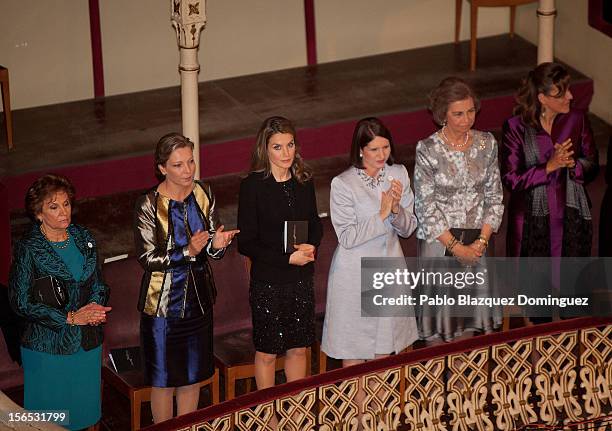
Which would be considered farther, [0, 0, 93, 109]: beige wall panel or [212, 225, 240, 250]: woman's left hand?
[0, 0, 93, 109]: beige wall panel

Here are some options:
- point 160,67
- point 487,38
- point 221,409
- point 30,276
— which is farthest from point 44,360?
point 487,38

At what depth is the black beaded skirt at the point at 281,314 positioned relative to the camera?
311 inches

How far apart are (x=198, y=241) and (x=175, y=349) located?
0.59m

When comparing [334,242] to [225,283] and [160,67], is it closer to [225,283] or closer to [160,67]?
[225,283]

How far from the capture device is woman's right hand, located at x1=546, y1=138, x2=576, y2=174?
27.8 feet

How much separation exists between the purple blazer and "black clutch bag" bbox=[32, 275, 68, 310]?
8.34 feet

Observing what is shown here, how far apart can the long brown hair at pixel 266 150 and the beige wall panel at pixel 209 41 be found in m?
4.31

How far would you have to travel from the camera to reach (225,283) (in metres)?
9.30

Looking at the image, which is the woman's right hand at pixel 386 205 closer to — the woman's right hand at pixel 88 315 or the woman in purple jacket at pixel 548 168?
the woman in purple jacket at pixel 548 168

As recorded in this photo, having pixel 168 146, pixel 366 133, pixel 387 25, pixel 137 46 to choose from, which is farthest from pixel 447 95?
pixel 387 25

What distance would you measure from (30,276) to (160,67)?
470 cm

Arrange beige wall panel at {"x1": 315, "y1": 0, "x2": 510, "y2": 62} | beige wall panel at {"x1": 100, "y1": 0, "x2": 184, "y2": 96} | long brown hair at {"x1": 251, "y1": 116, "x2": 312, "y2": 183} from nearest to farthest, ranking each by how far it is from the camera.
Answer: long brown hair at {"x1": 251, "y1": 116, "x2": 312, "y2": 183}
beige wall panel at {"x1": 100, "y1": 0, "x2": 184, "y2": 96}
beige wall panel at {"x1": 315, "y1": 0, "x2": 510, "y2": 62}

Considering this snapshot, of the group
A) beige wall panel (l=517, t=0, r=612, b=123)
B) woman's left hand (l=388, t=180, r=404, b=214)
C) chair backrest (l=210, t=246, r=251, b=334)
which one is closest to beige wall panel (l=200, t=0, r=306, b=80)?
beige wall panel (l=517, t=0, r=612, b=123)

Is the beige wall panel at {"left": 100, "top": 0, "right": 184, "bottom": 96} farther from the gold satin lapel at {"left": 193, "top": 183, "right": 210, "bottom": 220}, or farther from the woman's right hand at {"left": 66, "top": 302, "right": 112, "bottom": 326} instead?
the woman's right hand at {"left": 66, "top": 302, "right": 112, "bottom": 326}
